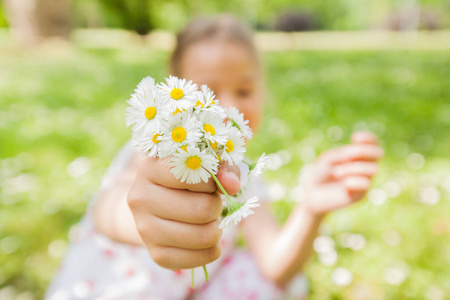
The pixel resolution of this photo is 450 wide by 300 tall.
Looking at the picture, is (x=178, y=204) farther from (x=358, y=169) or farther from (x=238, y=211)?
(x=358, y=169)

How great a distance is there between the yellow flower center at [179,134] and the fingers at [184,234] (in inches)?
6.7

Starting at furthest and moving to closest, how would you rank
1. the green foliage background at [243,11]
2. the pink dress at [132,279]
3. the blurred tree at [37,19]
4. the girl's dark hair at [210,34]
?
the green foliage background at [243,11], the blurred tree at [37,19], the girl's dark hair at [210,34], the pink dress at [132,279]

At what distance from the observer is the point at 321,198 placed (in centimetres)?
123

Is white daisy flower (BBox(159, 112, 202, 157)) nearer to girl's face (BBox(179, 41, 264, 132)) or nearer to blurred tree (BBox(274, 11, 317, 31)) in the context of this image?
girl's face (BBox(179, 41, 264, 132))

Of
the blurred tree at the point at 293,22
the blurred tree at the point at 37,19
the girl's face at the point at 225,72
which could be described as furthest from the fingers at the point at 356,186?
the blurred tree at the point at 293,22

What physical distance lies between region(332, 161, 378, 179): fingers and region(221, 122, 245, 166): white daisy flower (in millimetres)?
706

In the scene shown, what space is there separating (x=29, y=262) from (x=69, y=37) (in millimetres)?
10104

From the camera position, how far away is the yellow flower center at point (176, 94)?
21.4 inches

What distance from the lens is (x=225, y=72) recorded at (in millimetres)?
1380

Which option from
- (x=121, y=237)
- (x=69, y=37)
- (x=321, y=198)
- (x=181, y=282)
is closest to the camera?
(x=121, y=237)

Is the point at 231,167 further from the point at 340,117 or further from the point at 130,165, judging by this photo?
the point at 340,117

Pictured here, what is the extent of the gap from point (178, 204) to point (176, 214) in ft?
0.06

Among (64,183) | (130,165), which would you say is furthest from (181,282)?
(64,183)

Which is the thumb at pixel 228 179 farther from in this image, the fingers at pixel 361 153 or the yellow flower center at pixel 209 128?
the fingers at pixel 361 153
